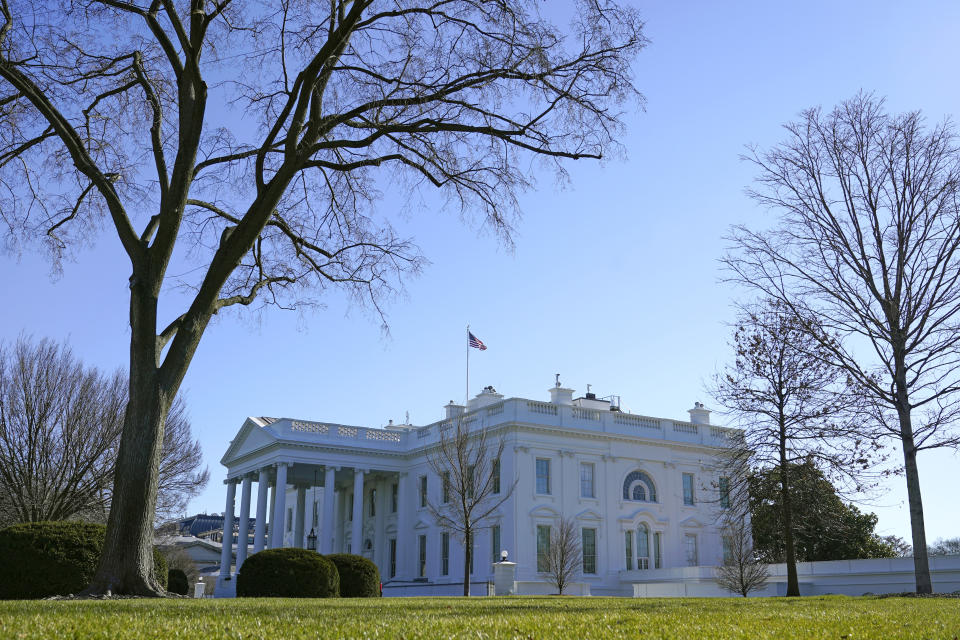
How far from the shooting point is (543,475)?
4281 centimetres

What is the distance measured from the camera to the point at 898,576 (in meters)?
31.3

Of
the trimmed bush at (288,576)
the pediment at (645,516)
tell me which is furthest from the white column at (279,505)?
the trimmed bush at (288,576)

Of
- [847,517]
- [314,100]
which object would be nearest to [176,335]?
[314,100]

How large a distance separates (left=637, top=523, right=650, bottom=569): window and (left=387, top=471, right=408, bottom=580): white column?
11853 mm

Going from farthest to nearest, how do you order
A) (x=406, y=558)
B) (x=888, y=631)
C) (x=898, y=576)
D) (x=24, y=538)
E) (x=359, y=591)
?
(x=406, y=558)
(x=898, y=576)
(x=359, y=591)
(x=24, y=538)
(x=888, y=631)

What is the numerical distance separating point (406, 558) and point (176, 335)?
1404 inches

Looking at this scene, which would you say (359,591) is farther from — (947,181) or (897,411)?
(947,181)

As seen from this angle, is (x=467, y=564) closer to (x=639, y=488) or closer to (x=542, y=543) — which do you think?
(x=542, y=543)

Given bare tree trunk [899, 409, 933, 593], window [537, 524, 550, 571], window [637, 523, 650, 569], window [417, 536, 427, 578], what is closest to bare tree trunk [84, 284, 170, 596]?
bare tree trunk [899, 409, 933, 593]

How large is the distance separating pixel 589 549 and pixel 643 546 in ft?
11.0

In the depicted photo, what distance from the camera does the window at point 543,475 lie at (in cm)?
4253

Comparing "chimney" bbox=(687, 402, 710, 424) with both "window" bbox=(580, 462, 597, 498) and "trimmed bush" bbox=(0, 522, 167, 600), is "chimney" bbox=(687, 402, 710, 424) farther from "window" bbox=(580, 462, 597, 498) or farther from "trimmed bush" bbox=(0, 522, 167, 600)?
"trimmed bush" bbox=(0, 522, 167, 600)

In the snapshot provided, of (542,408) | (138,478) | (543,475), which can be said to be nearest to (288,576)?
(138,478)

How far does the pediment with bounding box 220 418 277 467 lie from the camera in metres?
48.8
